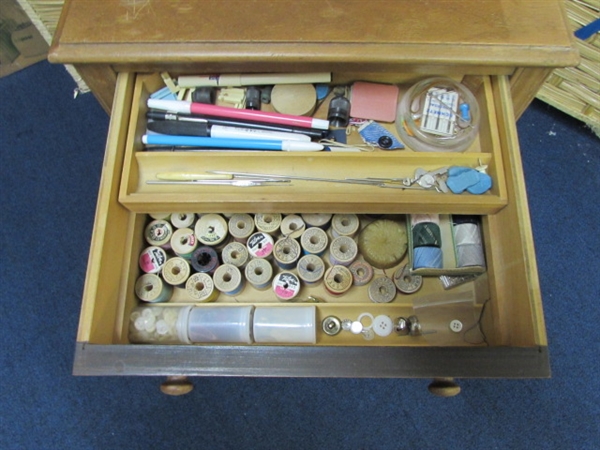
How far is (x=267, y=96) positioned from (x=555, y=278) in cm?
84

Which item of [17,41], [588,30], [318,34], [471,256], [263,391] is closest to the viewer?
[318,34]

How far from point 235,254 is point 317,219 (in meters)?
0.14

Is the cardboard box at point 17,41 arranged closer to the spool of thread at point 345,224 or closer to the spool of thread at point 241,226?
the spool of thread at point 241,226

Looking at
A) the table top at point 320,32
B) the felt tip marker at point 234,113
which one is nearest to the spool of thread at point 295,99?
the felt tip marker at point 234,113

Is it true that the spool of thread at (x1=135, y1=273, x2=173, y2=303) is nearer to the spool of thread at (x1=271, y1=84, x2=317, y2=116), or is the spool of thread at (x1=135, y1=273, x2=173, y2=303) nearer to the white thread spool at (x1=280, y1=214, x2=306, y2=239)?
the white thread spool at (x1=280, y1=214, x2=306, y2=239)

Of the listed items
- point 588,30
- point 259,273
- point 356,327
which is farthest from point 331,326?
point 588,30

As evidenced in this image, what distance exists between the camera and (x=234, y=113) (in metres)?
0.71

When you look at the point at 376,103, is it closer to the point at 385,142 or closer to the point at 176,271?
the point at 385,142

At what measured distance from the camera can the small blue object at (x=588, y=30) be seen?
89cm

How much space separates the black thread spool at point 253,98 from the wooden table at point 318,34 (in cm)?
11

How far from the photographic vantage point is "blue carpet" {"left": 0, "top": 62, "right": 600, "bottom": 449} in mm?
1020

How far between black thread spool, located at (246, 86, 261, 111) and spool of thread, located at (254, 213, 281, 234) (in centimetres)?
17

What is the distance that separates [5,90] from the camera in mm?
1278

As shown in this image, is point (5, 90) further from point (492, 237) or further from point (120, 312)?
point (492, 237)
